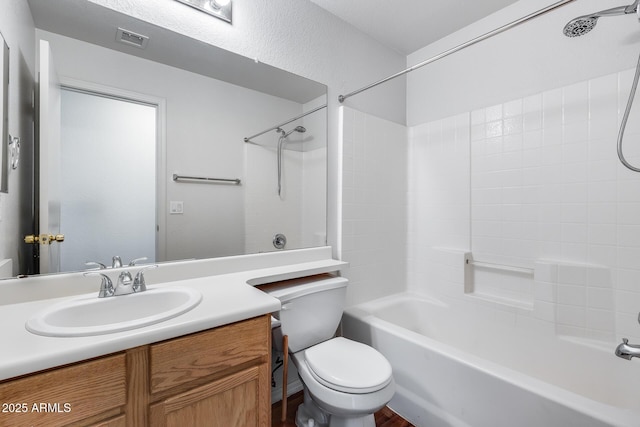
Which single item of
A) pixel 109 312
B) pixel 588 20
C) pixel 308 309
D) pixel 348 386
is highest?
pixel 588 20

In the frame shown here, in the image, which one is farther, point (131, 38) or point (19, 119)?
point (131, 38)

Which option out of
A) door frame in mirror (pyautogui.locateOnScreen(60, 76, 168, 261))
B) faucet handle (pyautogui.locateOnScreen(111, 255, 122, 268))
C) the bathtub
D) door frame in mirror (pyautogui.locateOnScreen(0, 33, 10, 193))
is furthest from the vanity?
the bathtub

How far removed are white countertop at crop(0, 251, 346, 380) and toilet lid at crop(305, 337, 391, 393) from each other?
496 mm

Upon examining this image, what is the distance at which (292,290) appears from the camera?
1.44 meters

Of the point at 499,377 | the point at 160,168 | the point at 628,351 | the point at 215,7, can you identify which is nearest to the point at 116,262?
the point at 160,168

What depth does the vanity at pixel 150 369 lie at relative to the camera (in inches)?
25.1

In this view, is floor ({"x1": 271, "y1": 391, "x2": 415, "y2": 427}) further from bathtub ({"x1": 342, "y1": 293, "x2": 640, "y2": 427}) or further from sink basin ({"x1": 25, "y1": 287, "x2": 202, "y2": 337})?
sink basin ({"x1": 25, "y1": 287, "x2": 202, "y2": 337})

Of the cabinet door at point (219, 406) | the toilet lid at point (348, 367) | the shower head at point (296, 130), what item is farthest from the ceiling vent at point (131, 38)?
the toilet lid at point (348, 367)

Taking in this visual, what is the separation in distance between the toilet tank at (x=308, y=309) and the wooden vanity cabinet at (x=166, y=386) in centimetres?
41

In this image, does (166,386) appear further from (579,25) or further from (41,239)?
(579,25)

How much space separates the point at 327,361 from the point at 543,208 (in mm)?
1594

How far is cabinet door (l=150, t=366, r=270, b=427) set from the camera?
81 centimetres

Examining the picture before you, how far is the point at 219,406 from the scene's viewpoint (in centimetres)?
90

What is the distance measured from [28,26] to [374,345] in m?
2.20
